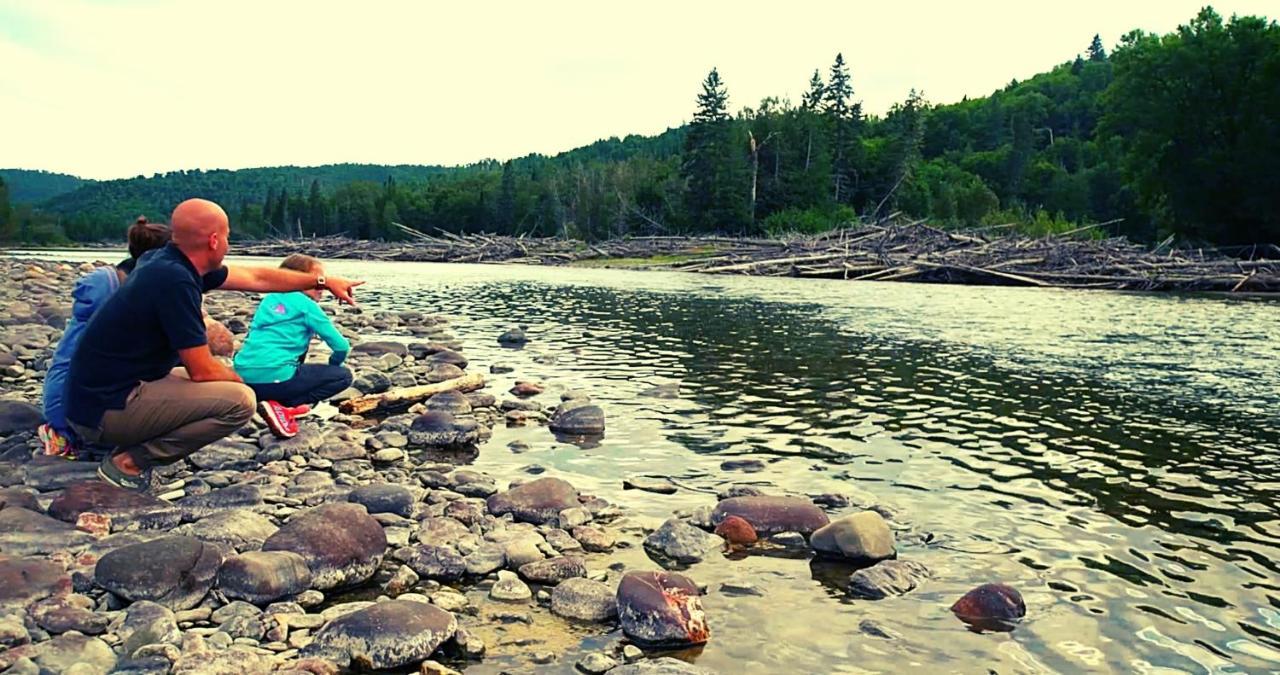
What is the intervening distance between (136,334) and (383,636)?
338 cm

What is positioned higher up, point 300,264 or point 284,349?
point 300,264

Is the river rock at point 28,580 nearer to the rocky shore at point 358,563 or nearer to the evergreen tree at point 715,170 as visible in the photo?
the rocky shore at point 358,563

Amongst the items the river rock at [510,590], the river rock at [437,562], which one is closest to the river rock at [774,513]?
the river rock at [510,590]

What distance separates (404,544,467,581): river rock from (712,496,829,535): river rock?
7.12 feet

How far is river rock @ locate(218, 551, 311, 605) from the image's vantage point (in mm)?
4953

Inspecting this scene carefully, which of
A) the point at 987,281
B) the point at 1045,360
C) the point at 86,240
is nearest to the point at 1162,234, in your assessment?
the point at 987,281

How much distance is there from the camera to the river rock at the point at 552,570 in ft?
18.2

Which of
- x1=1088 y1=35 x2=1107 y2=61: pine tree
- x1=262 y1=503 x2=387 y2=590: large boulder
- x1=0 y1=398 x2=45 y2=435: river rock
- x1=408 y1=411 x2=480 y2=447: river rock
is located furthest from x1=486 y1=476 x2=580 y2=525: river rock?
x1=1088 y1=35 x2=1107 y2=61: pine tree

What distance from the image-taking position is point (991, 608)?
5082 mm

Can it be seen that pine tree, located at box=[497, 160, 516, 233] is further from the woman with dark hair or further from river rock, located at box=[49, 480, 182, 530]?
river rock, located at box=[49, 480, 182, 530]

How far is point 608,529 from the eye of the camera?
6633 mm

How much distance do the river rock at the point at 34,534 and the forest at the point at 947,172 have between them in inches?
2227

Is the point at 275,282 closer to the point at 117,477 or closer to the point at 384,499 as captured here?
the point at 117,477

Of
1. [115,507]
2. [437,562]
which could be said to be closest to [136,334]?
[115,507]
